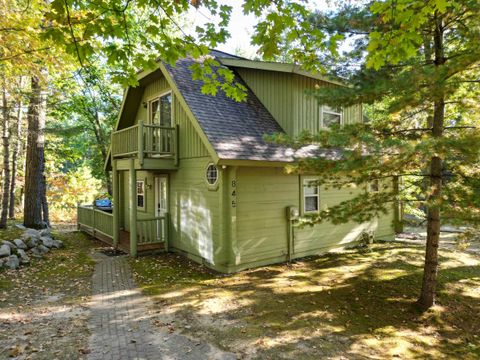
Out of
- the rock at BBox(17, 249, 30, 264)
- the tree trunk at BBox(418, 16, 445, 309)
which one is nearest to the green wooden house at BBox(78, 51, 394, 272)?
the rock at BBox(17, 249, 30, 264)

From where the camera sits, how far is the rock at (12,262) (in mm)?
8797

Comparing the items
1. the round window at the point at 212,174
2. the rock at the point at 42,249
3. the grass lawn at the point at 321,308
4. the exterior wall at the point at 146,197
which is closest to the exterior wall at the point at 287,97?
the round window at the point at 212,174

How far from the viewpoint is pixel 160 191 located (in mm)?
12078

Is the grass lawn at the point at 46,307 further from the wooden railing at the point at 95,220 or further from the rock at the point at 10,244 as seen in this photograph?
the wooden railing at the point at 95,220

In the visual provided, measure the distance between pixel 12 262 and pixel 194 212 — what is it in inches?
202

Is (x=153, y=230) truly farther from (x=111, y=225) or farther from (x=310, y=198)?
(x=310, y=198)

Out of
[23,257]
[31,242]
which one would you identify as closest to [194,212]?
[23,257]

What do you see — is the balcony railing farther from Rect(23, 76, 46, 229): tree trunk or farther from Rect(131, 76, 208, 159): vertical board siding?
Rect(23, 76, 46, 229): tree trunk

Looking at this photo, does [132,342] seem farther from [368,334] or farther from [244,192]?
[244,192]

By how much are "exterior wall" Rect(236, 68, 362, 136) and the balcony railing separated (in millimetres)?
3324

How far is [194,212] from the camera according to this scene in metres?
9.91

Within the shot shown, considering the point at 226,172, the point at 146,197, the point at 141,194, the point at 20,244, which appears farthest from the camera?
the point at 141,194

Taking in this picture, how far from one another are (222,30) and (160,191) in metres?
8.30

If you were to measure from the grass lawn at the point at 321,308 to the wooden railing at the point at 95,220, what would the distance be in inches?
143
